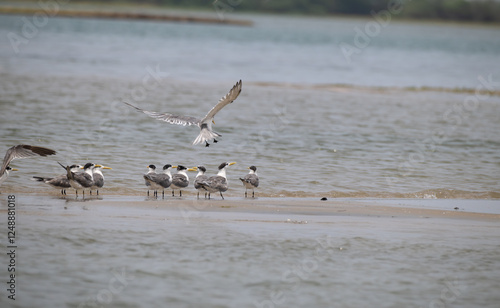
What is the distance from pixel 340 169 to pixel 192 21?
415 feet

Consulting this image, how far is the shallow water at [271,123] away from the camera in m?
19.5

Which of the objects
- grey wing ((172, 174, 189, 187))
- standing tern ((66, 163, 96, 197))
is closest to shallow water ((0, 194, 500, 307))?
standing tern ((66, 163, 96, 197))

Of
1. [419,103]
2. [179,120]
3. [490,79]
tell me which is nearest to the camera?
[179,120]

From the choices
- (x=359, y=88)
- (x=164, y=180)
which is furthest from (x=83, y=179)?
(x=359, y=88)

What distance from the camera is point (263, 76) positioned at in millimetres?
54125

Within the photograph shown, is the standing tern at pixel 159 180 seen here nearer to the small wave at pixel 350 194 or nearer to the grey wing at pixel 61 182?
the small wave at pixel 350 194

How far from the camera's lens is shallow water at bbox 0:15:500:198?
19469 mm

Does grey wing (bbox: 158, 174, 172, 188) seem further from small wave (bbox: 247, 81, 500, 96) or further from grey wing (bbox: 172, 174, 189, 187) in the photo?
small wave (bbox: 247, 81, 500, 96)

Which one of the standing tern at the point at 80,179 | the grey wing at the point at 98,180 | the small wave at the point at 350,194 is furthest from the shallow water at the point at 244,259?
the small wave at the point at 350,194

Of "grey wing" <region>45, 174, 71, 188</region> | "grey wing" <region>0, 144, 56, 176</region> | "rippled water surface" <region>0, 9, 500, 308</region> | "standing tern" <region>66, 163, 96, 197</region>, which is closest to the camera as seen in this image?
"rippled water surface" <region>0, 9, 500, 308</region>

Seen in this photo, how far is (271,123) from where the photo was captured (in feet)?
97.2

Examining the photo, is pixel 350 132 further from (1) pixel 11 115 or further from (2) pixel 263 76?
(2) pixel 263 76

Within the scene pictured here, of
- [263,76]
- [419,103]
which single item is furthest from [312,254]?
[263,76]

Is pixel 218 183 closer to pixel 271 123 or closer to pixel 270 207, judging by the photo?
pixel 270 207
